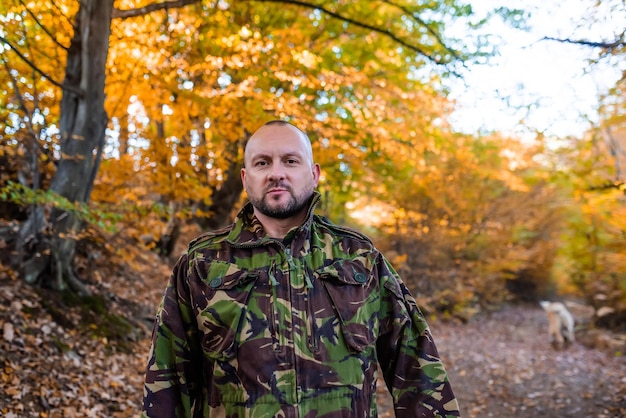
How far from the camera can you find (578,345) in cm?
1217

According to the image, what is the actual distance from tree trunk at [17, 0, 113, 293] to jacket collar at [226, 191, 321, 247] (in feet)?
14.4

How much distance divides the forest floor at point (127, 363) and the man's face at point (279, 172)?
3.31m

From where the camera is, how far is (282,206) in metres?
2.15

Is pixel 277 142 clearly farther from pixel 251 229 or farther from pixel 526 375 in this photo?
pixel 526 375

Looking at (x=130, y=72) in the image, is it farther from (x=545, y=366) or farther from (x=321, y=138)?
(x=545, y=366)

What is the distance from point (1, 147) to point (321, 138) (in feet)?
17.0

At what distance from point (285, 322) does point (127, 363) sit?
16.5ft

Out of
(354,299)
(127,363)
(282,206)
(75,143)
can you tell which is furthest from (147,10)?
(354,299)

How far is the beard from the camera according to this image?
84.7 inches

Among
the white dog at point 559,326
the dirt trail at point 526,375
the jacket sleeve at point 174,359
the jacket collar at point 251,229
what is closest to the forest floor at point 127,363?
the dirt trail at point 526,375

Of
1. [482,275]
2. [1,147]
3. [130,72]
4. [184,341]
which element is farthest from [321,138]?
[482,275]

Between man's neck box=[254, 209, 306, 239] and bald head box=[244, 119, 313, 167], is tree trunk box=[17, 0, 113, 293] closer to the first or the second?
bald head box=[244, 119, 313, 167]

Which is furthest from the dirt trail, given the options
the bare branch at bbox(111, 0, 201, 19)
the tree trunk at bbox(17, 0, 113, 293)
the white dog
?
the bare branch at bbox(111, 0, 201, 19)

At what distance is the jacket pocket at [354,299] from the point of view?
200 centimetres
